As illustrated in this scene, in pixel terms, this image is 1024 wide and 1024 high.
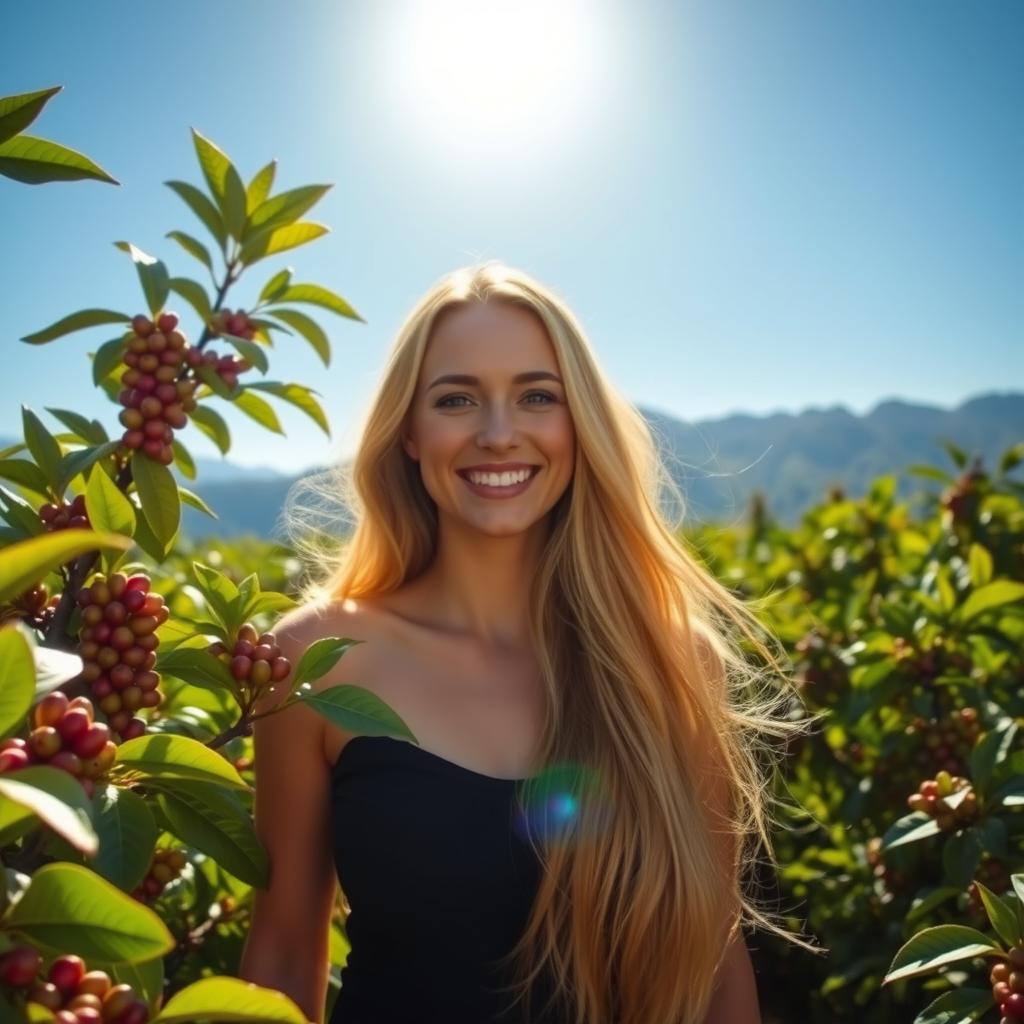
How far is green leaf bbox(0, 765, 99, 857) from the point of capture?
588mm

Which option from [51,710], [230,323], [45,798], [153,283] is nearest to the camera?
[45,798]

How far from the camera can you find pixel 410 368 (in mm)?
2299

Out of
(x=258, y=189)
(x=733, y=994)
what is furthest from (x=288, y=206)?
(x=733, y=994)

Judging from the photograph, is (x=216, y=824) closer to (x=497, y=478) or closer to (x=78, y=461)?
(x=78, y=461)

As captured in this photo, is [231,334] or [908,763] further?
[908,763]

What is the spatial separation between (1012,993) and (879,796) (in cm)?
159

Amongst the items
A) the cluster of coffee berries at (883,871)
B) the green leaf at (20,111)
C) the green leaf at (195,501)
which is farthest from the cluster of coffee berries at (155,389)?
the cluster of coffee berries at (883,871)

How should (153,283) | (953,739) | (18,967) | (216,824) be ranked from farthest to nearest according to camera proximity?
(953,739), (153,283), (216,824), (18,967)

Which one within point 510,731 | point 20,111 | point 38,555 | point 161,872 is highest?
point 20,111

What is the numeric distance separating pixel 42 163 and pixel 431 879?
4.56 feet

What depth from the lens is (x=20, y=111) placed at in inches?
44.2

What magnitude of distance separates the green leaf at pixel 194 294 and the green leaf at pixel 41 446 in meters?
0.31

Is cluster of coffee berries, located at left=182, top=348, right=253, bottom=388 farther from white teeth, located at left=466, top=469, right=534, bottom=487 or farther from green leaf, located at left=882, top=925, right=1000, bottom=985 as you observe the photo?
green leaf, located at left=882, top=925, right=1000, bottom=985

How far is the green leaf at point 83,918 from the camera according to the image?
0.75 metres
